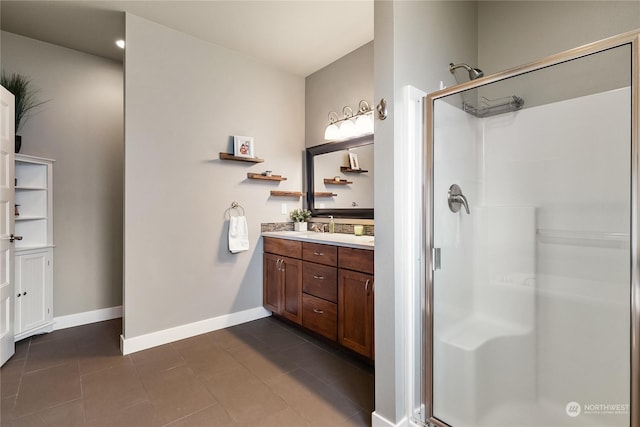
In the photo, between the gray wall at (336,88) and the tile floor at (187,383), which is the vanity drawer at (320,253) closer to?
the tile floor at (187,383)

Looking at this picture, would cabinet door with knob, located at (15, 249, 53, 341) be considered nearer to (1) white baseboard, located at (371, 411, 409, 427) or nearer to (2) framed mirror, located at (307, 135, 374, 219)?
(2) framed mirror, located at (307, 135, 374, 219)

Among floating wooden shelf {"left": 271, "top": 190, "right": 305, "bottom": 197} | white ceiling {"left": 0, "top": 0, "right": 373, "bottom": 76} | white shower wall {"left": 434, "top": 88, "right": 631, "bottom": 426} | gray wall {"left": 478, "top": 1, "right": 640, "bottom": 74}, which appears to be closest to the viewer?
white shower wall {"left": 434, "top": 88, "right": 631, "bottom": 426}

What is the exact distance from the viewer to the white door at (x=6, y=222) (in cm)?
213

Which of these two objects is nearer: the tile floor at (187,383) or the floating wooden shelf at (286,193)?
the tile floor at (187,383)

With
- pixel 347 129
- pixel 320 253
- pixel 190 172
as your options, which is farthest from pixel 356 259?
pixel 190 172

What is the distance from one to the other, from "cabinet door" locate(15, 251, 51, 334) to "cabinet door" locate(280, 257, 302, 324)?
2.02 m

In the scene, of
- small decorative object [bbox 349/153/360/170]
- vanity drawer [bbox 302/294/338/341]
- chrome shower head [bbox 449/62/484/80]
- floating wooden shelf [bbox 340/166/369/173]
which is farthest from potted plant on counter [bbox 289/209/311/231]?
chrome shower head [bbox 449/62/484/80]

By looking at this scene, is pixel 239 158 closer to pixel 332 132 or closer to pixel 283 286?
pixel 332 132

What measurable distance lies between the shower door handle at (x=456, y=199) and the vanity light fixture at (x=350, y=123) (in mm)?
1227

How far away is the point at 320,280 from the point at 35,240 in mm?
2481

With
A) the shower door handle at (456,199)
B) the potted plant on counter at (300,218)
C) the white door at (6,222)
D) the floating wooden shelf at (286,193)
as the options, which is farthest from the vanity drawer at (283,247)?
the white door at (6,222)

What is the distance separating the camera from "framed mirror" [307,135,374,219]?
110 inches

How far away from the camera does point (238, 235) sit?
9.48 feet

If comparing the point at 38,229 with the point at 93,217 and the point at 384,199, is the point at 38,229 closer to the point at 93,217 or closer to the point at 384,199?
A: the point at 93,217
